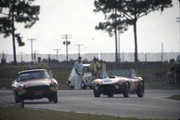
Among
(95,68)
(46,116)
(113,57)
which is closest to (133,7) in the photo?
(113,57)

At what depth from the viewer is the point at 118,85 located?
1945 centimetres

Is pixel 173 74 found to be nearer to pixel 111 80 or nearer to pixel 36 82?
pixel 111 80

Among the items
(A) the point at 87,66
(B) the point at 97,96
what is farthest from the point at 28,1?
(B) the point at 97,96

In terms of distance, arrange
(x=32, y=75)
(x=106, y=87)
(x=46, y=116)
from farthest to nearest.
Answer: (x=106, y=87), (x=32, y=75), (x=46, y=116)

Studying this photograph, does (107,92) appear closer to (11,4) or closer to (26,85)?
(26,85)

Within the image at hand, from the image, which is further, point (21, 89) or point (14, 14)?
point (14, 14)

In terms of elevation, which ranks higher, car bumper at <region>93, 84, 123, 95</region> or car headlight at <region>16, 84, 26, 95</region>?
car headlight at <region>16, 84, 26, 95</region>

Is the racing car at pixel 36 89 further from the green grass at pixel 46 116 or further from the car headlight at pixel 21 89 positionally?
the green grass at pixel 46 116

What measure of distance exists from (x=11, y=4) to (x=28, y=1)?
213 cm

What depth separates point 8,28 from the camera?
44.5 meters

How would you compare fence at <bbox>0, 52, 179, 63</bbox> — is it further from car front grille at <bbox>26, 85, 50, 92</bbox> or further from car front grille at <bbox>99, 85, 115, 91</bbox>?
car front grille at <bbox>26, 85, 50, 92</bbox>

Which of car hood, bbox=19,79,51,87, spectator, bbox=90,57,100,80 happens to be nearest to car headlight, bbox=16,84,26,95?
car hood, bbox=19,79,51,87

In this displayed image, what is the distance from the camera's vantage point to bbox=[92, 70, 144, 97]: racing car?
19523 millimetres

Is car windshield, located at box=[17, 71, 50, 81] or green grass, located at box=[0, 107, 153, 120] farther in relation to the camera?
car windshield, located at box=[17, 71, 50, 81]
